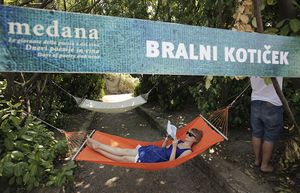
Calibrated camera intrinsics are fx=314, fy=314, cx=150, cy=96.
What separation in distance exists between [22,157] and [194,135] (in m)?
1.81

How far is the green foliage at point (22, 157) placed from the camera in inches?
99.4

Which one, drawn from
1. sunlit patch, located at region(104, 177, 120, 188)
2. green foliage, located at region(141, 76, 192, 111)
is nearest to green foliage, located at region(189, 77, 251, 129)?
sunlit patch, located at region(104, 177, 120, 188)

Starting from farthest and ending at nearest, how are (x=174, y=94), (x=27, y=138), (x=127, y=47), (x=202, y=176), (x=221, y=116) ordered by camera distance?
(x=174, y=94)
(x=221, y=116)
(x=202, y=176)
(x=27, y=138)
(x=127, y=47)

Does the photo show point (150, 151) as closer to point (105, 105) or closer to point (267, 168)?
point (267, 168)

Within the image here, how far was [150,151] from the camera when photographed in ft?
11.2

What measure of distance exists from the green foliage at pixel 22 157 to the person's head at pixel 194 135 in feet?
4.48

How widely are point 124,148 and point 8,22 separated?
8.57 ft

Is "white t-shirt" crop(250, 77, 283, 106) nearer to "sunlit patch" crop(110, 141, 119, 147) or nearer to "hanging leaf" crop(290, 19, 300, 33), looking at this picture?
"hanging leaf" crop(290, 19, 300, 33)

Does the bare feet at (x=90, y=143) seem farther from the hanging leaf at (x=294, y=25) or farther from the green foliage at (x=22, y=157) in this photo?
the hanging leaf at (x=294, y=25)

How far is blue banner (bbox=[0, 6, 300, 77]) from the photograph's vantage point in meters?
1.15

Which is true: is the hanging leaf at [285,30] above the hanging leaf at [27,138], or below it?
above

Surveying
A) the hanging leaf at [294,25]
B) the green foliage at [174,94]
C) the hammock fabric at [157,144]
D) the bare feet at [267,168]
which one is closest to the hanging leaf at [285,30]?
the hanging leaf at [294,25]

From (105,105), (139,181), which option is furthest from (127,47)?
(105,105)

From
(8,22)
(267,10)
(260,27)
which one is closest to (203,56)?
(260,27)
